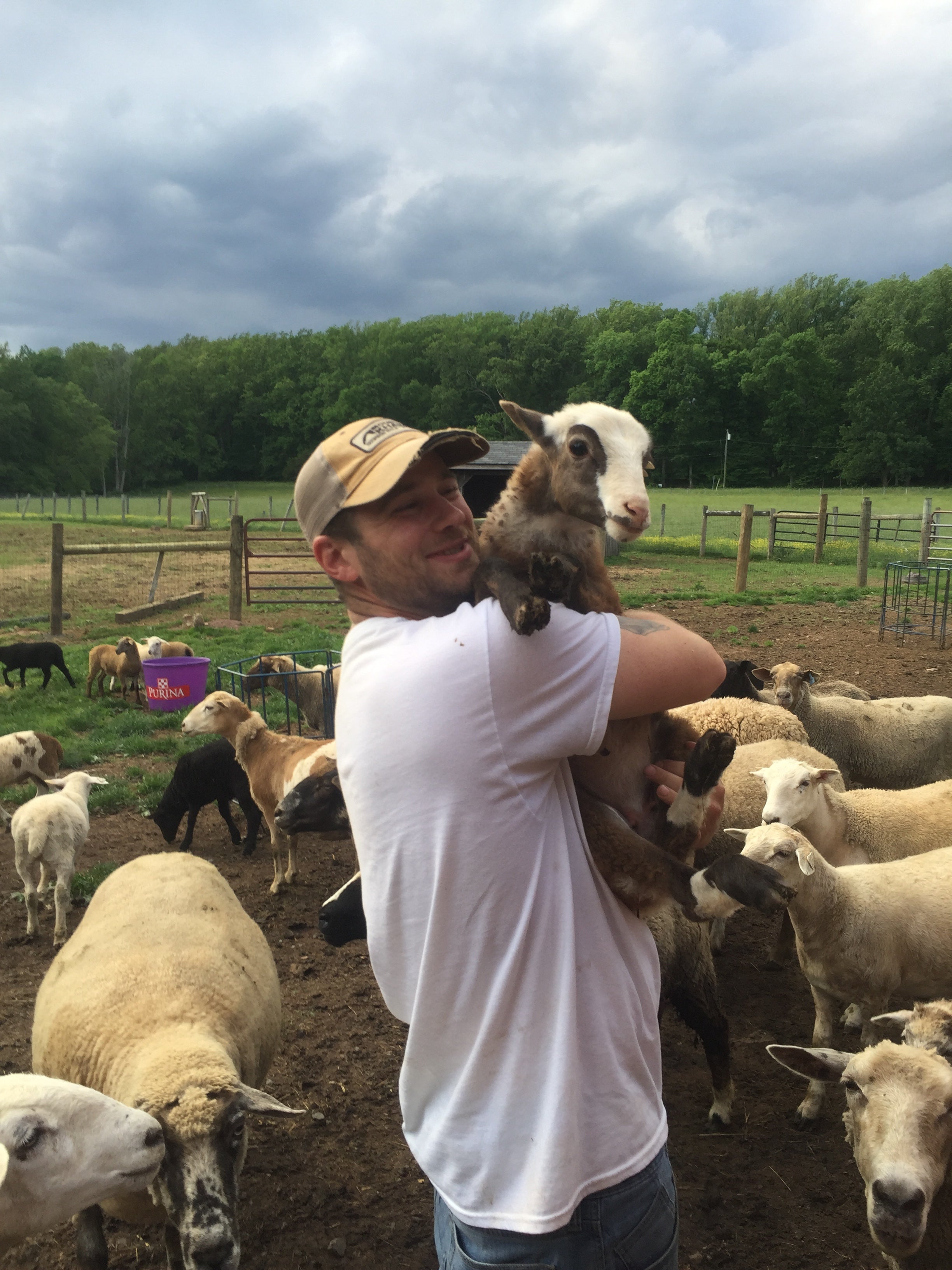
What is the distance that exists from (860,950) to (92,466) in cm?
7770

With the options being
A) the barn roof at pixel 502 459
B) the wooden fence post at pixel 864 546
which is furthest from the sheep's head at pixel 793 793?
the wooden fence post at pixel 864 546

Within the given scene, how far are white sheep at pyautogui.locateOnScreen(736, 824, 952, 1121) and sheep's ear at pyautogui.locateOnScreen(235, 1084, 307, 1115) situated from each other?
2212 millimetres

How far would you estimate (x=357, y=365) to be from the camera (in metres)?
70.1

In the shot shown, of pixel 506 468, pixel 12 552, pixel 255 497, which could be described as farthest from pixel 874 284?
pixel 12 552

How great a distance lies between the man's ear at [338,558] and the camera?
1.54 metres

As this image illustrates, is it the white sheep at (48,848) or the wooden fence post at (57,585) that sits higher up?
the wooden fence post at (57,585)

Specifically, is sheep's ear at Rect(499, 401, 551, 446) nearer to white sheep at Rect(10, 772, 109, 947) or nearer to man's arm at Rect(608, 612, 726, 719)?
man's arm at Rect(608, 612, 726, 719)

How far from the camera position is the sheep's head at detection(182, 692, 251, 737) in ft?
22.7

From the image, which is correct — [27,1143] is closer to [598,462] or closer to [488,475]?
[598,462]

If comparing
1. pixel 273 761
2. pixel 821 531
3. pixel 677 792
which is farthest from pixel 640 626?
pixel 821 531

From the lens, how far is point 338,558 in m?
1.56

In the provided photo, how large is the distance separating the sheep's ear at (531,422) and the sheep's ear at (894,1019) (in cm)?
224

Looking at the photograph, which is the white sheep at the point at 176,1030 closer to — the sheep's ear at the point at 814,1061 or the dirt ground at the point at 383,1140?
the dirt ground at the point at 383,1140

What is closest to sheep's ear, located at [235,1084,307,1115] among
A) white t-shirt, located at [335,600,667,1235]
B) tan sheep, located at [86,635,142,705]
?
white t-shirt, located at [335,600,667,1235]
